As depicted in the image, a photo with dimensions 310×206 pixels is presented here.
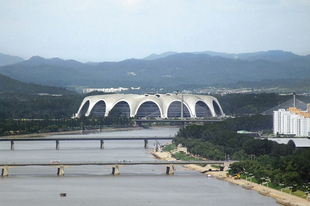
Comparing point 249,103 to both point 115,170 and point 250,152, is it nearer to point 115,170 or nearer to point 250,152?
Result: point 250,152

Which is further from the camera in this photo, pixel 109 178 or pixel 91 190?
pixel 109 178

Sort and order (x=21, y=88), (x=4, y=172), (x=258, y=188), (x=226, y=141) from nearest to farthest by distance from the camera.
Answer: (x=258, y=188) → (x=4, y=172) → (x=226, y=141) → (x=21, y=88)

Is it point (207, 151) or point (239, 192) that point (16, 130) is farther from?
point (239, 192)

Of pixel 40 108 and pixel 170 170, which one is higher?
pixel 40 108

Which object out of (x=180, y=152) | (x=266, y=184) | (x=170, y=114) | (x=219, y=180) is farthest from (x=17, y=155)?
(x=170, y=114)

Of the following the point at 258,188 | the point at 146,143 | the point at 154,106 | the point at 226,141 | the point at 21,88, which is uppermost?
the point at 21,88

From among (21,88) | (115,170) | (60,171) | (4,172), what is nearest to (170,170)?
(115,170)

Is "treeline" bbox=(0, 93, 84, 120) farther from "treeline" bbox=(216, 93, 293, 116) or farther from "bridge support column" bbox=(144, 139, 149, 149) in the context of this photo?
"bridge support column" bbox=(144, 139, 149, 149)
